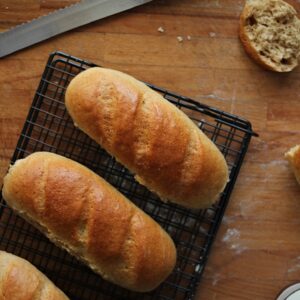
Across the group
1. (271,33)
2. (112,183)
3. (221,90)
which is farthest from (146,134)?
(271,33)

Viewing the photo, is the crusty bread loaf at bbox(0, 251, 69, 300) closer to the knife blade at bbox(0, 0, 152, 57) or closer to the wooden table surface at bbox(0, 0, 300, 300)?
the wooden table surface at bbox(0, 0, 300, 300)

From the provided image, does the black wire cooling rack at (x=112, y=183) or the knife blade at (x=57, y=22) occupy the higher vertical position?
the knife blade at (x=57, y=22)

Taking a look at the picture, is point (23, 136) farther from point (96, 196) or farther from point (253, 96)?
point (253, 96)

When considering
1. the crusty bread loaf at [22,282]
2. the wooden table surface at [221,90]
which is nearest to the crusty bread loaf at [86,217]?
the crusty bread loaf at [22,282]

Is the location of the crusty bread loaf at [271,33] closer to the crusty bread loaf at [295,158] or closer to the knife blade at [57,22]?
the crusty bread loaf at [295,158]

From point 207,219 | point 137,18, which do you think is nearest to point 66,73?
point 137,18
